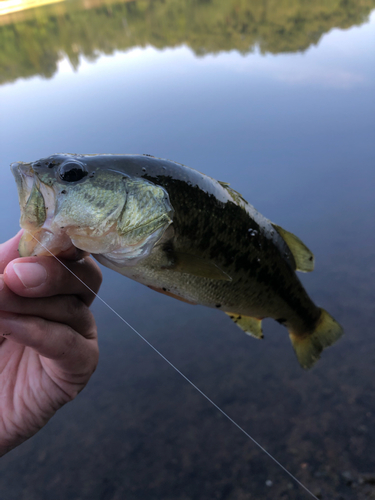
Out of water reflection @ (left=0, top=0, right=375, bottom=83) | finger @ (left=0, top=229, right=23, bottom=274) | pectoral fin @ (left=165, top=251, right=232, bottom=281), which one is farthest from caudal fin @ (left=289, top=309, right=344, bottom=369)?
water reflection @ (left=0, top=0, right=375, bottom=83)

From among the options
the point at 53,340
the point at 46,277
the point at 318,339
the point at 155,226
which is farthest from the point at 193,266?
the point at 318,339

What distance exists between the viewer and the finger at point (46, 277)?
1.28m

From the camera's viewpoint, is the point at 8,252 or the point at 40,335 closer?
the point at 40,335

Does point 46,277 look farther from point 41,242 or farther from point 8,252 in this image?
point 8,252

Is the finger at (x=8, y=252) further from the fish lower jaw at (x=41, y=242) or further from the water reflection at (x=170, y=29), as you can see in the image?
the water reflection at (x=170, y=29)

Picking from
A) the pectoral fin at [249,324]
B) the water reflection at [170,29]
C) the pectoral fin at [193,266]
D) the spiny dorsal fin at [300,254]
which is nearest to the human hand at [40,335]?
the pectoral fin at [193,266]

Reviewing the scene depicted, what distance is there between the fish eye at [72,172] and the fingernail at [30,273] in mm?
349

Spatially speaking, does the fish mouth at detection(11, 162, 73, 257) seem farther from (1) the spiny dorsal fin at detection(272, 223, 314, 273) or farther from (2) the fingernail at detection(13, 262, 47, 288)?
(1) the spiny dorsal fin at detection(272, 223, 314, 273)

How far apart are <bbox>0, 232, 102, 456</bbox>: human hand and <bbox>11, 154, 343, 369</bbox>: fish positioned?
0.41 ft

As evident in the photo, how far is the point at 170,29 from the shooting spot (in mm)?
18766

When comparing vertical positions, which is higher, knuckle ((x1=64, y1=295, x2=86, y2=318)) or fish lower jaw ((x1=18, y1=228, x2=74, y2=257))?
fish lower jaw ((x1=18, y1=228, x2=74, y2=257))

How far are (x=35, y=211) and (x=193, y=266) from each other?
0.64 meters

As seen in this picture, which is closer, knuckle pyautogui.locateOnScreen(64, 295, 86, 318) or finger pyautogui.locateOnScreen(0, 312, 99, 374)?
finger pyautogui.locateOnScreen(0, 312, 99, 374)

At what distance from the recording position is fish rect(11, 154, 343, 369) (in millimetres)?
1287
